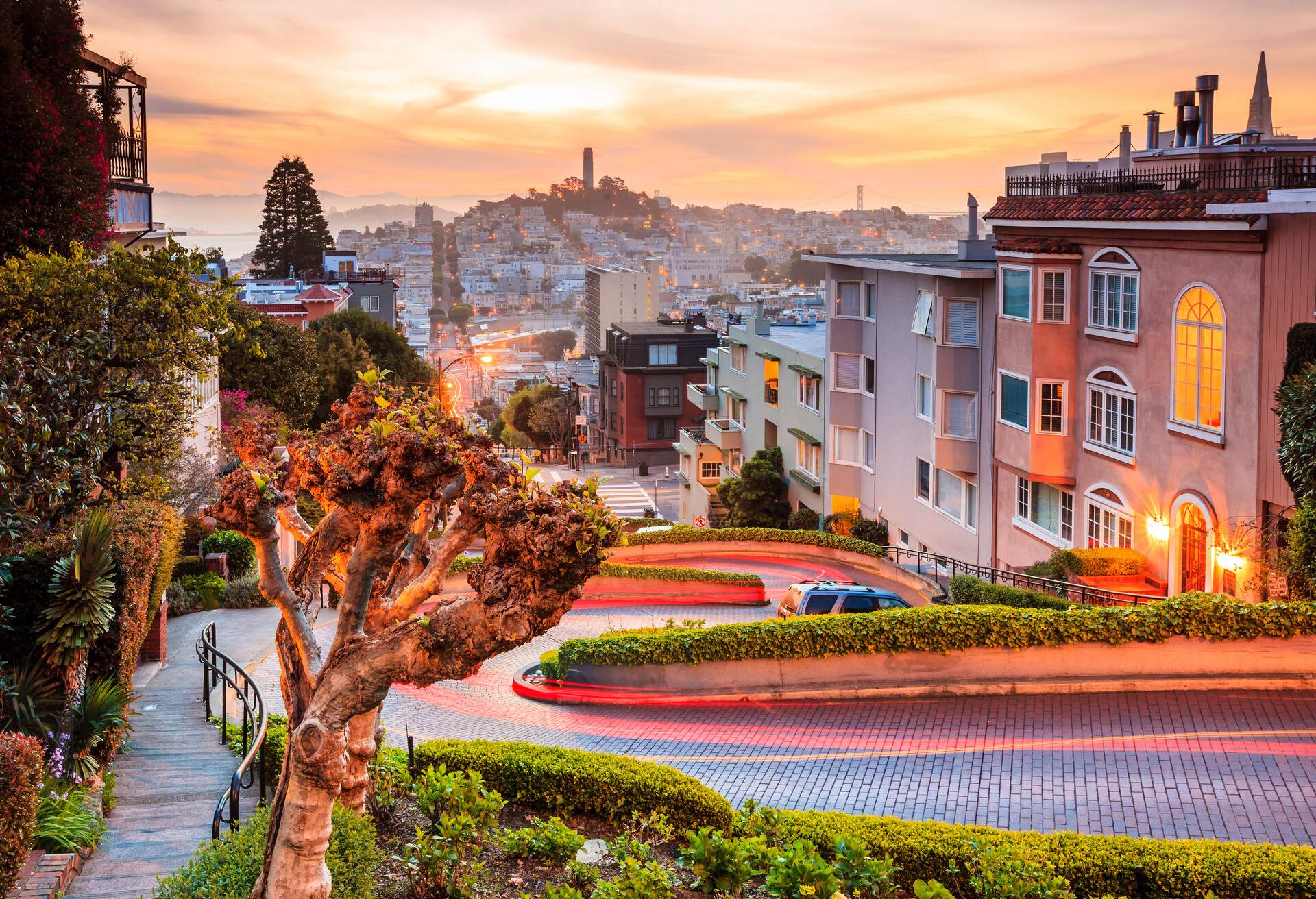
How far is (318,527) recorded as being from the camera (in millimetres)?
10781

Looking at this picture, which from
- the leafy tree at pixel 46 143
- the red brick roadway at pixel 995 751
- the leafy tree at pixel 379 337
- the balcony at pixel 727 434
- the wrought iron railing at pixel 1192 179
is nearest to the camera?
the red brick roadway at pixel 995 751

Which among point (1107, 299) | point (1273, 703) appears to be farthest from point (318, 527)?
point (1107, 299)

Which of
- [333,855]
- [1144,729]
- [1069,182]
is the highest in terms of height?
[1069,182]

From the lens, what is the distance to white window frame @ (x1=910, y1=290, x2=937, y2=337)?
123ft

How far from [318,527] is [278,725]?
5.40m

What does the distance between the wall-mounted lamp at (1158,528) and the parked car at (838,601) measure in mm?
5783

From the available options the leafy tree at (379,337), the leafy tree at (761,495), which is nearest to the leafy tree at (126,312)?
the leafy tree at (761,495)

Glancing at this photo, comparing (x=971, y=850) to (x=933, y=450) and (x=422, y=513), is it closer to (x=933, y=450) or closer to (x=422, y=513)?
(x=422, y=513)

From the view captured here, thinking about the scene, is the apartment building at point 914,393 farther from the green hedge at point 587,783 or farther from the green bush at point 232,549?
the green hedge at point 587,783

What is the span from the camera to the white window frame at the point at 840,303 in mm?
44969

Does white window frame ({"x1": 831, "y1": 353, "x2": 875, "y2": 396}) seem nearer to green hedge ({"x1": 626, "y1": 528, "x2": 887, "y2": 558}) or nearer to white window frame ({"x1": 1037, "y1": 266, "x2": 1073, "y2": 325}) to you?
green hedge ({"x1": 626, "y1": 528, "x2": 887, "y2": 558})

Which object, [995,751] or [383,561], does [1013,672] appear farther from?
[383,561]

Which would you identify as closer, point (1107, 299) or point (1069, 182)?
point (1107, 299)

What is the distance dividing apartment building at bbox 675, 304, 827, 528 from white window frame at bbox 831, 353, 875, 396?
970 mm
